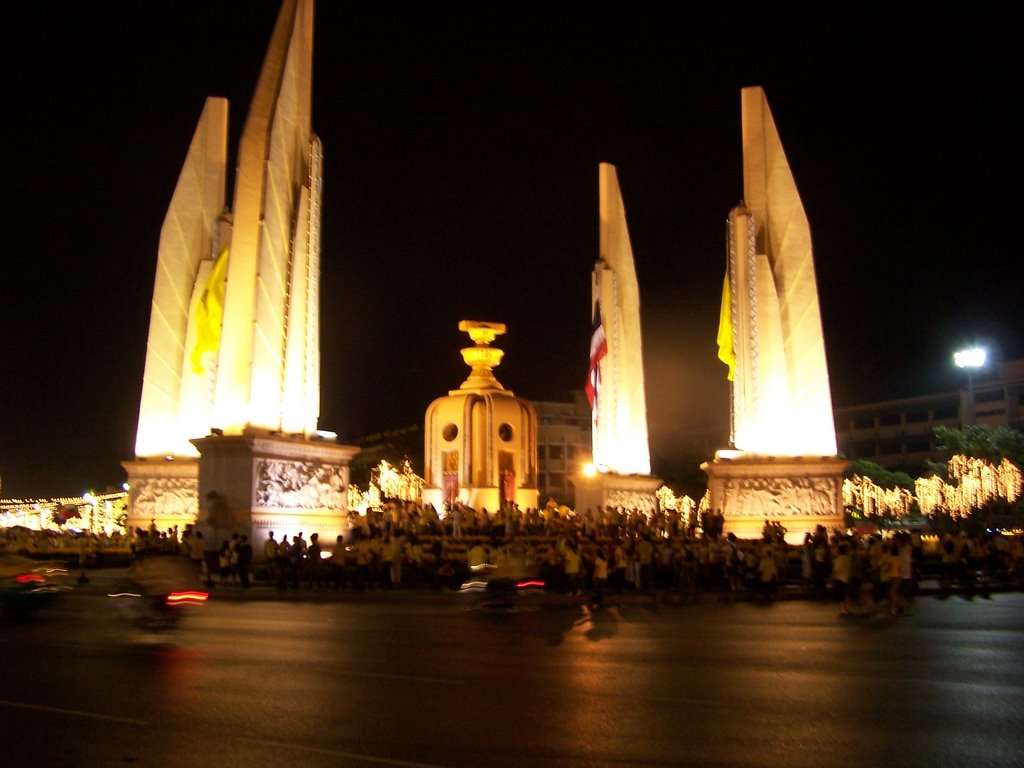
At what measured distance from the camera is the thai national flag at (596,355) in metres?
42.3

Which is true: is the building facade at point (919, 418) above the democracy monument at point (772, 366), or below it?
above

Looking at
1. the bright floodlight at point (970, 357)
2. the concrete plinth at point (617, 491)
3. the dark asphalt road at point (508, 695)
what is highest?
the bright floodlight at point (970, 357)

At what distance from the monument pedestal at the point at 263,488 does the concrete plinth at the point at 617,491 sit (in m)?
12.4

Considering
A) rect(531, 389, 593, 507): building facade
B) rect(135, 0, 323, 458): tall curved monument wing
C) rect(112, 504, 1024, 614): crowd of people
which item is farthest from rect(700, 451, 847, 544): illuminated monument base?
rect(531, 389, 593, 507): building facade

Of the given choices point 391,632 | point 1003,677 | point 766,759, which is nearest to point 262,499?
point 391,632

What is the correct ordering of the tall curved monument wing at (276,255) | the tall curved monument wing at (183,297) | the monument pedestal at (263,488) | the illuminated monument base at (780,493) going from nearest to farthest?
the monument pedestal at (263,488) < the tall curved monument wing at (276,255) < the illuminated monument base at (780,493) < the tall curved monument wing at (183,297)

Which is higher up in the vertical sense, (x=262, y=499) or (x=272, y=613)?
(x=262, y=499)

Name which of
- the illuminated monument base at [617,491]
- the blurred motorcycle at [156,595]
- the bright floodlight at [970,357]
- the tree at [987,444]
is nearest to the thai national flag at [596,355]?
the illuminated monument base at [617,491]

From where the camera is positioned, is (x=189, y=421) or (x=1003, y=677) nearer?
(x=1003, y=677)

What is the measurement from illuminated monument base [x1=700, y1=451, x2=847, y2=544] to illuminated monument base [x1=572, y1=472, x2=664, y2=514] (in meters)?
6.51

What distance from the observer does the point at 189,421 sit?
122 feet

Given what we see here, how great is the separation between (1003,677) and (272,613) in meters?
12.5

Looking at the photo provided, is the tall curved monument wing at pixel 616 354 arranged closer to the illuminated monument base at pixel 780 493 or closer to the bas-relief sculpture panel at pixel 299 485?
the illuminated monument base at pixel 780 493

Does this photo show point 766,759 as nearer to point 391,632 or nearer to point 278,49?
point 391,632
